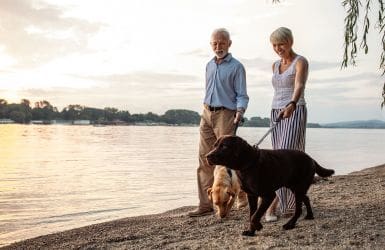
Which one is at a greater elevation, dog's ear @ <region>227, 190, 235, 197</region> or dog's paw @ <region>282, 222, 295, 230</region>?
dog's ear @ <region>227, 190, 235, 197</region>

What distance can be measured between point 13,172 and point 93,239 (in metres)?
17.0

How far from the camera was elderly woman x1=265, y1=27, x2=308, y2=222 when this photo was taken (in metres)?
5.91

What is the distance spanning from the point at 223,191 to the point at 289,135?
4.19 ft

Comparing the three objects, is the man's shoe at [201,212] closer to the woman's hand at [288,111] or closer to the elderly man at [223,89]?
the elderly man at [223,89]

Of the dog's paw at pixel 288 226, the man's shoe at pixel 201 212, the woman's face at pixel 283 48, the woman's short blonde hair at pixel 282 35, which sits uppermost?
the woman's short blonde hair at pixel 282 35

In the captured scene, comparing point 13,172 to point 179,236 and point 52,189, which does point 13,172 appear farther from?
point 179,236

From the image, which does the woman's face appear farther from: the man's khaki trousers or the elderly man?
the man's khaki trousers

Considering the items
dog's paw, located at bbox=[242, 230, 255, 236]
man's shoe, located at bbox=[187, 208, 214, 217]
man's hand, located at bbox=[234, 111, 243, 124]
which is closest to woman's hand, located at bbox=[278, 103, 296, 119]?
man's hand, located at bbox=[234, 111, 243, 124]

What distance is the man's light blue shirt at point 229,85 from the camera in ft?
22.8

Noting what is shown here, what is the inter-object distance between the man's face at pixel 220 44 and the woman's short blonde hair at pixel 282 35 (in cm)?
104

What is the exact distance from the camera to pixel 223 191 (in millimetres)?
6891

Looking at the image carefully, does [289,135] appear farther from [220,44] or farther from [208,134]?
[220,44]

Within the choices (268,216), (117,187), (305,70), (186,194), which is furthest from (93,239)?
(117,187)

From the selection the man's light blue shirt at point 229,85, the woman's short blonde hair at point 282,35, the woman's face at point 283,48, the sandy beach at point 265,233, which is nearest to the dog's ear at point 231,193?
the sandy beach at point 265,233
